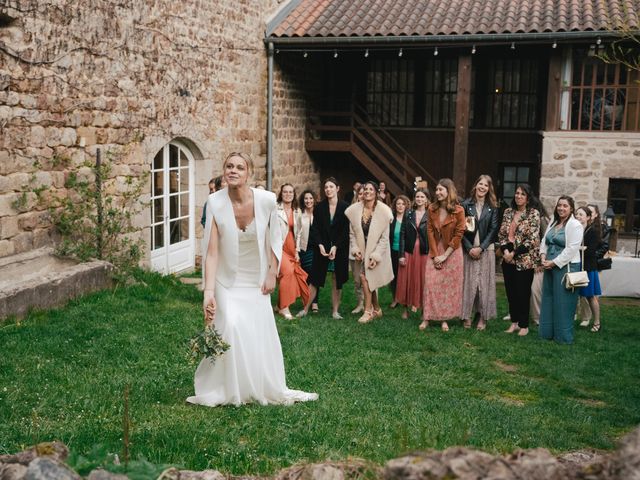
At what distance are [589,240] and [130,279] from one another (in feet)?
19.5

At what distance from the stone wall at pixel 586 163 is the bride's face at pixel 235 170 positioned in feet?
33.9

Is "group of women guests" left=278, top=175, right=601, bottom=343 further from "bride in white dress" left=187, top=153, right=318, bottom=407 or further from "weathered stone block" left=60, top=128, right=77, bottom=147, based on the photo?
"bride in white dress" left=187, top=153, right=318, bottom=407

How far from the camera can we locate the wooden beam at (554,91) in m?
14.9

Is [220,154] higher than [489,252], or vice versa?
[220,154]

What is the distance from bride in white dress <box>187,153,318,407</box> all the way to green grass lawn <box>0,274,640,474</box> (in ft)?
0.69

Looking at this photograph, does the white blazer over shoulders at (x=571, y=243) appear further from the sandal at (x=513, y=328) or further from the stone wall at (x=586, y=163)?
the stone wall at (x=586, y=163)

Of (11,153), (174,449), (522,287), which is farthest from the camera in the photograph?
(522,287)

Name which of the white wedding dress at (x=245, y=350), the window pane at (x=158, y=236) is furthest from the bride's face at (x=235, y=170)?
the window pane at (x=158, y=236)

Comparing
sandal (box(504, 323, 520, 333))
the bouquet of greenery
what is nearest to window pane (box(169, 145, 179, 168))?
sandal (box(504, 323, 520, 333))

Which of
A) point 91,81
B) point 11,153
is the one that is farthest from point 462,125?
point 11,153

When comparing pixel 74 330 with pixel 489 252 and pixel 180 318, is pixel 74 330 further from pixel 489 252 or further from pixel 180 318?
pixel 489 252

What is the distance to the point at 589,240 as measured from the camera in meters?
9.87

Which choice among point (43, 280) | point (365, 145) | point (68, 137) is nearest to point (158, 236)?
point (68, 137)

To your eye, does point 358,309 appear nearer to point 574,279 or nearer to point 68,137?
point 574,279
